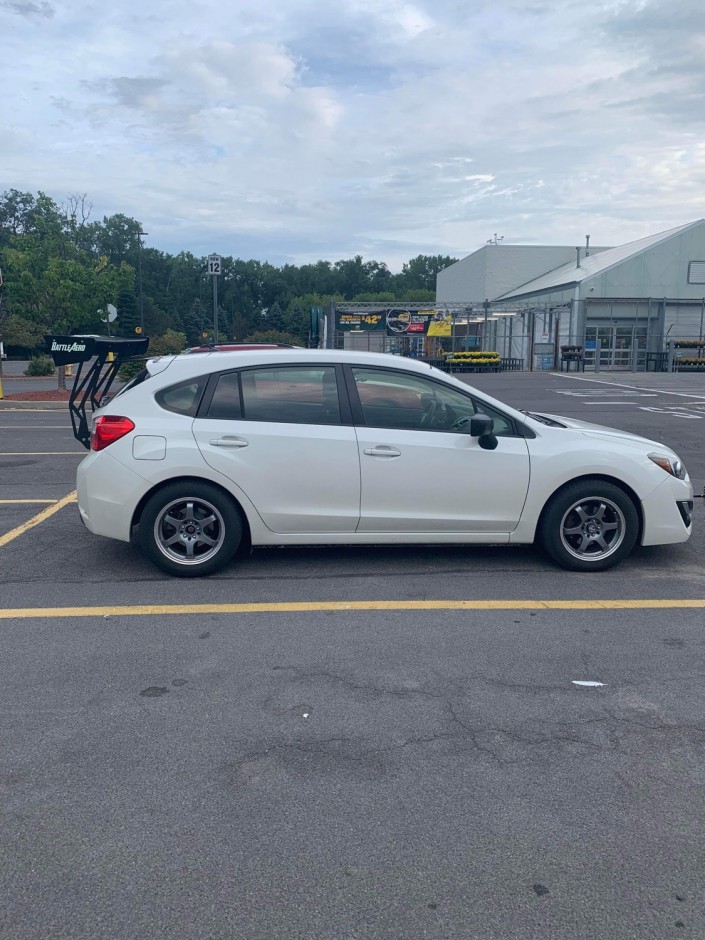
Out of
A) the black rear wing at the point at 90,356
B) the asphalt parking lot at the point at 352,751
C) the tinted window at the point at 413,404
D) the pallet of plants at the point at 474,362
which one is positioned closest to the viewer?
the asphalt parking lot at the point at 352,751

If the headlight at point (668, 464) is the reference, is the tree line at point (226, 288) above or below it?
above

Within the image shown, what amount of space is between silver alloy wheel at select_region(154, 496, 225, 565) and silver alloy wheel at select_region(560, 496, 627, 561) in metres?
2.53

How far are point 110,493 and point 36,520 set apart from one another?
2.18 metres

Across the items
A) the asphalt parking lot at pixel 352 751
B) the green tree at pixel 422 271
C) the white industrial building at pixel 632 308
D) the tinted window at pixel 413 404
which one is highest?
the green tree at pixel 422 271

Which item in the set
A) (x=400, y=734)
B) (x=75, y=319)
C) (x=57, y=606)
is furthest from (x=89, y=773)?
(x=75, y=319)

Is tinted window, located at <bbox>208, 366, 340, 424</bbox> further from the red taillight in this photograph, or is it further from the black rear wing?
the black rear wing

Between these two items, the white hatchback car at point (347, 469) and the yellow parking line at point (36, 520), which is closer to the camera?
the white hatchback car at point (347, 469)

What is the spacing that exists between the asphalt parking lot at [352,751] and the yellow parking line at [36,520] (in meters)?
0.98

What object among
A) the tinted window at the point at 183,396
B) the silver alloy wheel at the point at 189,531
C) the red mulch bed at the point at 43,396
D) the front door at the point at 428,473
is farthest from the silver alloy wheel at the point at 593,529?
the red mulch bed at the point at 43,396

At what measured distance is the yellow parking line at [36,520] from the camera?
6.87m

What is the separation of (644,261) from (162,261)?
8786 cm

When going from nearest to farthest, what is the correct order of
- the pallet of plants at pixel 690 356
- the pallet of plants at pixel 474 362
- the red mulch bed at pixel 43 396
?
the red mulch bed at pixel 43 396 → the pallet of plants at pixel 690 356 → the pallet of plants at pixel 474 362

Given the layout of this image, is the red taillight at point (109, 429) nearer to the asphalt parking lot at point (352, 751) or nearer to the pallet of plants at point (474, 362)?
the asphalt parking lot at point (352, 751)

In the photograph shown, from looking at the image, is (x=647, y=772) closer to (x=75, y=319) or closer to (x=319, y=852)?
(x=319, y=852)
